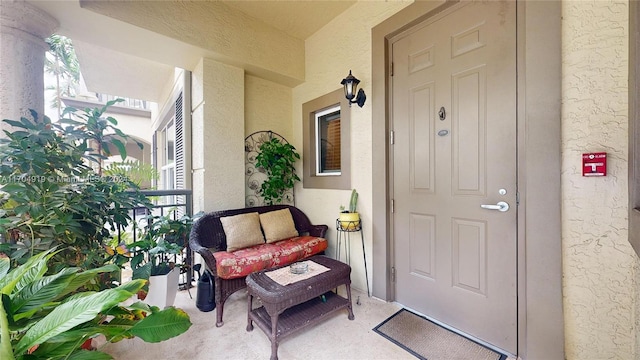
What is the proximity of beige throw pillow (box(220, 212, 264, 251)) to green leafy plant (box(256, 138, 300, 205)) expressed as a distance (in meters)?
0.54

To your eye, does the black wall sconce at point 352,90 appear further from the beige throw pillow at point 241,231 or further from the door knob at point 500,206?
the beige throw pillow at point 241,231

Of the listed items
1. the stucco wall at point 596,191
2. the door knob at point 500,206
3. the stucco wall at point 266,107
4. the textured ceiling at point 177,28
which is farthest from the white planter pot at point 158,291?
the stucco wall at point 596,191

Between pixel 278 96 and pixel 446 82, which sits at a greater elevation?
pixel 278 96

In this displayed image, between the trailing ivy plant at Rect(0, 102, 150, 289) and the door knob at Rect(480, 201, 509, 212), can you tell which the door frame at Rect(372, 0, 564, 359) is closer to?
the door knob at Rect(480, 201, 509, 212)

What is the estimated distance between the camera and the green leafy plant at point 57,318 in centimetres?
77

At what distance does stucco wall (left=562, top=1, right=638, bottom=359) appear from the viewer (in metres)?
1.27

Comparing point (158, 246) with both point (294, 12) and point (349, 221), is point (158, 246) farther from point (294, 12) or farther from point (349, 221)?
point (294, 12)

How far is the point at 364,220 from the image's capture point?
2.54m

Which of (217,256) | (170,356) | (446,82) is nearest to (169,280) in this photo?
(217,256)

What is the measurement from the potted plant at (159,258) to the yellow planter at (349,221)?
1.56 metres

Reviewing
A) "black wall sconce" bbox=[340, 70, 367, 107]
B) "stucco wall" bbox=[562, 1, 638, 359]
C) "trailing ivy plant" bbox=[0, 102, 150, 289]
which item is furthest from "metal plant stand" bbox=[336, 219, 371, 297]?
"trailing ivy plant" bbox=[0, 102, 150, 289]

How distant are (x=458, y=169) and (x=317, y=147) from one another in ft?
5.93

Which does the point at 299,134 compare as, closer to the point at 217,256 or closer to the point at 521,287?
the point at 217,256

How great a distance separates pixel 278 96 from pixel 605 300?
363 centimetres
